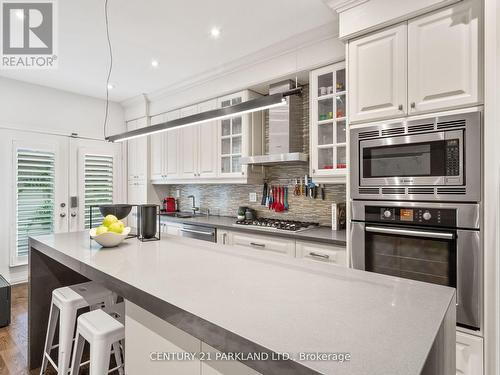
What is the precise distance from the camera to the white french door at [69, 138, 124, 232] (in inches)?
174

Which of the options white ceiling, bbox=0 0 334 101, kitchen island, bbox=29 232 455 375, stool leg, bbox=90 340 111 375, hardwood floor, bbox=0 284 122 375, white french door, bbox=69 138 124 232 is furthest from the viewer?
white french door, bbox=69 138 124 232

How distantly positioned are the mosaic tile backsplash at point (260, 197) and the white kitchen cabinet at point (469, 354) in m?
1.52

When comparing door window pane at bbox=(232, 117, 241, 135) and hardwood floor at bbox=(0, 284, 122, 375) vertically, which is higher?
door window pane at bbox=(232, 117, 241, 135)

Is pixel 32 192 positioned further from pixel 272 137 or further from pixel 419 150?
pixel 419 150

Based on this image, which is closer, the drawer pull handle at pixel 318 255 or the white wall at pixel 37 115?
the drawer pull handle at pixel 318 255

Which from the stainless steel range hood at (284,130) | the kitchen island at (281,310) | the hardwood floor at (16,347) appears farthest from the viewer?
the stainless steel range hood at (284,130)

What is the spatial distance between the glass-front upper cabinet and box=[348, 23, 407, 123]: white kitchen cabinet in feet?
1.39

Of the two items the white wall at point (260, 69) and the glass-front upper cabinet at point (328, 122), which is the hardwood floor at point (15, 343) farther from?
the white wall at point (260, 69)

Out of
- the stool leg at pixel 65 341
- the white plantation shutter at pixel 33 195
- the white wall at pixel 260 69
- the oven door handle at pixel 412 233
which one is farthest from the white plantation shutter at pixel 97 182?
the oven door handle at pixel 412 233

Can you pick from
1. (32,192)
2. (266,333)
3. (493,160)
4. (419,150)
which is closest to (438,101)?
(419,150)

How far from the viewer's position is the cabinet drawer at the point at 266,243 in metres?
2.67

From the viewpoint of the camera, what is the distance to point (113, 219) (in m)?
1.95

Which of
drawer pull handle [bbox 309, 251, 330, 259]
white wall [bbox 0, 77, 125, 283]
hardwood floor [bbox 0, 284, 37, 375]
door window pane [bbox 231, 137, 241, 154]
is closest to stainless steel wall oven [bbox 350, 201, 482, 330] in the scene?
drawer pull handle [bbox 309, 251, 330, 259]

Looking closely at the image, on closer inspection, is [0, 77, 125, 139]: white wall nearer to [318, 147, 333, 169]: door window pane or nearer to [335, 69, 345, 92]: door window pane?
[318, 147, 333, 169]: door window pane
